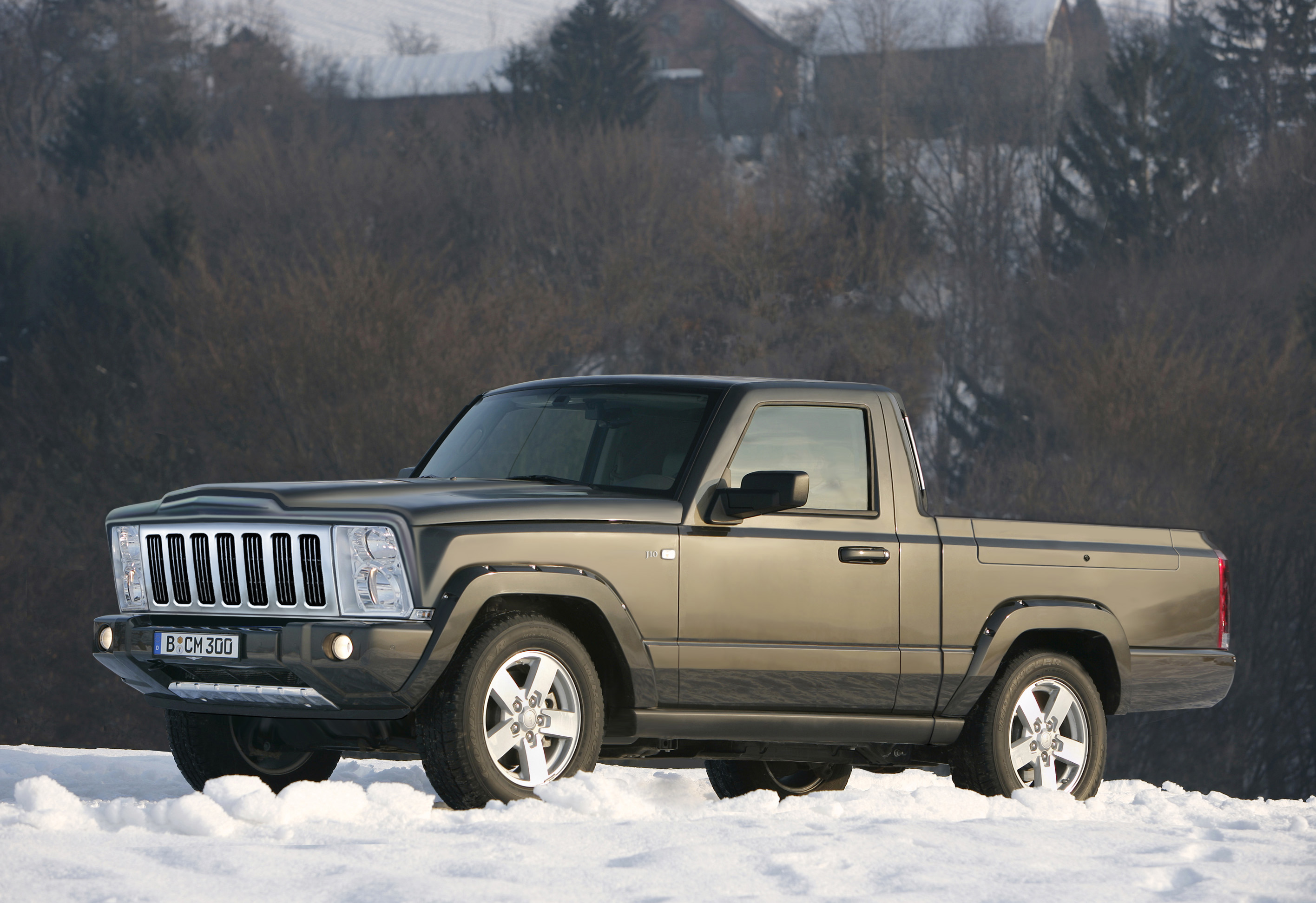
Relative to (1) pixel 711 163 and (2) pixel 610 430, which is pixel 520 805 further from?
(1) pixel 711 163

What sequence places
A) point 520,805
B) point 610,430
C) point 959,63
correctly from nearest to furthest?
point 520,805 < point 610,430 < point 959,63

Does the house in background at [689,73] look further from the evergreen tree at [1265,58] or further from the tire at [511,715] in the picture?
the tire at [511,715]

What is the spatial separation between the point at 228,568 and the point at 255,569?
15 centimetres

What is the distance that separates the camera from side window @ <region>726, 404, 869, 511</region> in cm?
776

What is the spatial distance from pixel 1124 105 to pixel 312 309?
32692mm

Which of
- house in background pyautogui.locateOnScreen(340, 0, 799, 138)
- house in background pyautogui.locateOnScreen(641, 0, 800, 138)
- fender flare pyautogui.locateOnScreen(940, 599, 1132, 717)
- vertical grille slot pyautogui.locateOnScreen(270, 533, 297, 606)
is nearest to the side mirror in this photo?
fender flare pyautogui.locateOnScreen(940, 599, 1132, 717)

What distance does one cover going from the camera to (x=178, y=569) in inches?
285

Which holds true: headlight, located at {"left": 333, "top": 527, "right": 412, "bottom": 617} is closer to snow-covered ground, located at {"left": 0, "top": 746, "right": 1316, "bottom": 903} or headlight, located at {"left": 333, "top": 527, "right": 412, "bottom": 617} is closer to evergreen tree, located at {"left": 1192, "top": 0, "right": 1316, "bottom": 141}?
snow-covered ground, located at {"left": 0, "top": 746, "right": 1316, "bottom": 903}

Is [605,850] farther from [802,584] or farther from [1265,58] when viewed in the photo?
[1265,58]

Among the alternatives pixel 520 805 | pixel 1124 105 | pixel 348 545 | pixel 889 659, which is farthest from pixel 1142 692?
pixel 1124 105

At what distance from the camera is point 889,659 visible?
7.87 m

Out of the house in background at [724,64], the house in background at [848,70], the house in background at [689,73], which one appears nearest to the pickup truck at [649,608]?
the house in background at [848,70]

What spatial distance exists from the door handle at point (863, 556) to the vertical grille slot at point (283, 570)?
7.86ft

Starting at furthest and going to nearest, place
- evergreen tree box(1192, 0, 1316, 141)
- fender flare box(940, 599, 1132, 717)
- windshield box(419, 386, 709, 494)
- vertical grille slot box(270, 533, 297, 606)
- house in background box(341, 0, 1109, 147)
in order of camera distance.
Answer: house in background box(341, 0, 1109, 147), evergreen tree box(1192, 0, 1316, 141), fender flare box(940, 599, 1132, 717), windshield box(419, 386, 709, 494), vertical grille slot box(270, 533, 297, 606)
